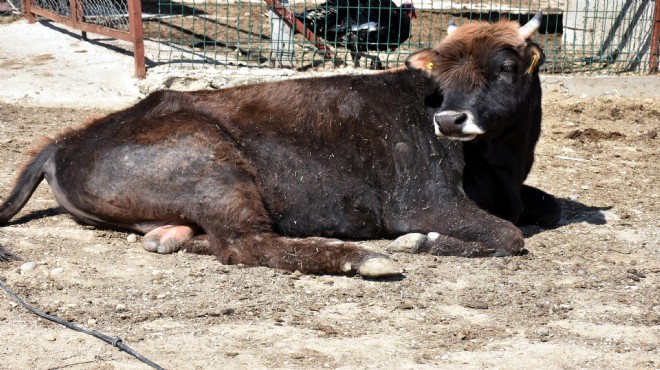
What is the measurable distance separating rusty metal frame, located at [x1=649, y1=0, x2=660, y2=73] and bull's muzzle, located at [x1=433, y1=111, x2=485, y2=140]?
747cm

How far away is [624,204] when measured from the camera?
8.06 metres

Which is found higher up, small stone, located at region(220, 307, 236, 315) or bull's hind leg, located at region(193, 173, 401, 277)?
bull's hind leg, located at region(193, 173, 401, 277)

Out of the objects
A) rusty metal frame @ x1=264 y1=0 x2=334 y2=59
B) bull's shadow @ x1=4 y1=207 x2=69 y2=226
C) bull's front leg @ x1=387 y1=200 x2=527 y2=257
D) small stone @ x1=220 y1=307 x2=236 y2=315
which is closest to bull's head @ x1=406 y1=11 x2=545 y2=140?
bull's front leg @ x1=387 y1=200 x2=527 y2=257

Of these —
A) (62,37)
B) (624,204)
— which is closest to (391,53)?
(62,37)

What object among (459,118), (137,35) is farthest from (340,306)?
(137,35)

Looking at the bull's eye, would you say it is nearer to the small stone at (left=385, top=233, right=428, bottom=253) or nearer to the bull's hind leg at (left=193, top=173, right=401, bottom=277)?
the small stone at (left=385, top=233, right=428, bottom=253)

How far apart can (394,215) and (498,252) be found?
0.81 metres

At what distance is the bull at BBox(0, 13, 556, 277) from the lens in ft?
21.1

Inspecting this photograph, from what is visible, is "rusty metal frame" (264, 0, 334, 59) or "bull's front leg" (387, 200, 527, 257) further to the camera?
"rusty metal frame" (264, 0, 334, 59)

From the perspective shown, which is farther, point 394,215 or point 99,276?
point 394,215

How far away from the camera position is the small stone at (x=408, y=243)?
652cm

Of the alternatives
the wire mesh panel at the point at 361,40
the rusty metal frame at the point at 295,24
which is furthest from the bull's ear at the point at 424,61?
the rusty metal frame at the point at 295,24

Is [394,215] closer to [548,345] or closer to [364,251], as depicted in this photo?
[364,251]

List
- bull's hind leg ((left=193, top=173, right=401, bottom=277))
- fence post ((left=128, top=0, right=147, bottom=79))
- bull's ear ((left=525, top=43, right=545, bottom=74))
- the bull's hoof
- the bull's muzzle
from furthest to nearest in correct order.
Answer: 1. fence post ((left=128, top=0, right=147, bottom=79))
2. bull's ear ((left=525, top=43, right=545, bottom=74))
3. the bull's muzzle
4. bull's hind leg ((left=193, top=173, right=401, bottom=277))
5. the bull's hoof
